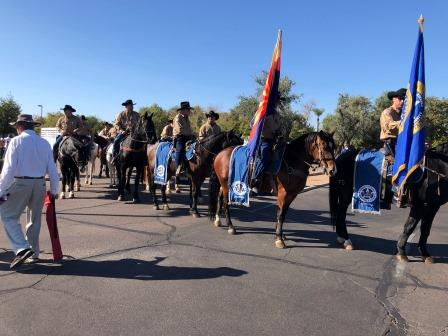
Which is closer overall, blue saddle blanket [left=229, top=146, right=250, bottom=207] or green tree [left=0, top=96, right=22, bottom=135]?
blue saddle blanket [left=229, top=146, right=250, bottom=207]

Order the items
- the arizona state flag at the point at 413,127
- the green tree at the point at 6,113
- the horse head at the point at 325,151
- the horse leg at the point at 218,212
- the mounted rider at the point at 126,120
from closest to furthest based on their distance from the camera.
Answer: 1. the arizona state flag at the point at 413,127
2. the horse head at the point at 325,151
3. the horse leg at the point at 218,212
4. the mounted rider at the point at 126,120
5. the green tree at the point at 6,113

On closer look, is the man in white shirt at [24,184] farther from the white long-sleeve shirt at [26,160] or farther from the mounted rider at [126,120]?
the mounted rider at [126,120]

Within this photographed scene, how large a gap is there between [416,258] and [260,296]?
3.63 metres

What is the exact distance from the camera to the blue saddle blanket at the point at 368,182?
6.94 m

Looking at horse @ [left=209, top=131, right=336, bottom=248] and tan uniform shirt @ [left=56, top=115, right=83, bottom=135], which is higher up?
tan uniform shirt @ [left=56, top=115, right=83, bottom=135]

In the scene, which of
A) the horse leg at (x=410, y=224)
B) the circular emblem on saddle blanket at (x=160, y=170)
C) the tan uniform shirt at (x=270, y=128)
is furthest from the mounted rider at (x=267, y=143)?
the circular emblem on saddle blanket at (x=160, y=170)

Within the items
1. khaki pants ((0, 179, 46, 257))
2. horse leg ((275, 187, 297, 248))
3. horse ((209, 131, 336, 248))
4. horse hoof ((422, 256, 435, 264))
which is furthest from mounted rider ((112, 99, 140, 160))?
horse hoof ((422, 256, 435, 264))

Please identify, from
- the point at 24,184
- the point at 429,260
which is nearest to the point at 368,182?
the point at 429,260

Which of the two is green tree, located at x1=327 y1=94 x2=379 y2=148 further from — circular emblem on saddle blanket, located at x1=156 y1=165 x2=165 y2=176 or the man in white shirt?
the man in white shirt

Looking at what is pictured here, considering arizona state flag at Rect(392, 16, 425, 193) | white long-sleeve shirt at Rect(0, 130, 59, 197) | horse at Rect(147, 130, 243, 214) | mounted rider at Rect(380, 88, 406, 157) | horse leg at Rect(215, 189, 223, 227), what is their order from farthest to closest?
horse at Rect(147, 130, 243, 214), horse leg at Rect(215, 189, 223, 227), mounted rider at Rect(380, 88, 406, 157), arizona state flag at Rect(392, 16, 425, 193), white long-sleeve shirt at Rect(0, 130, 59, 197)

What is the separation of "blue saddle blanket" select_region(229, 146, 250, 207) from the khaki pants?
3.76 m

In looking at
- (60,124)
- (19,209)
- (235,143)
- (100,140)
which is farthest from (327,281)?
(100,140)

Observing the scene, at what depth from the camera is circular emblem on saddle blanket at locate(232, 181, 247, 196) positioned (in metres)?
7.96

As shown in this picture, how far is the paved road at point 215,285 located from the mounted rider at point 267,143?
4.33 feet
